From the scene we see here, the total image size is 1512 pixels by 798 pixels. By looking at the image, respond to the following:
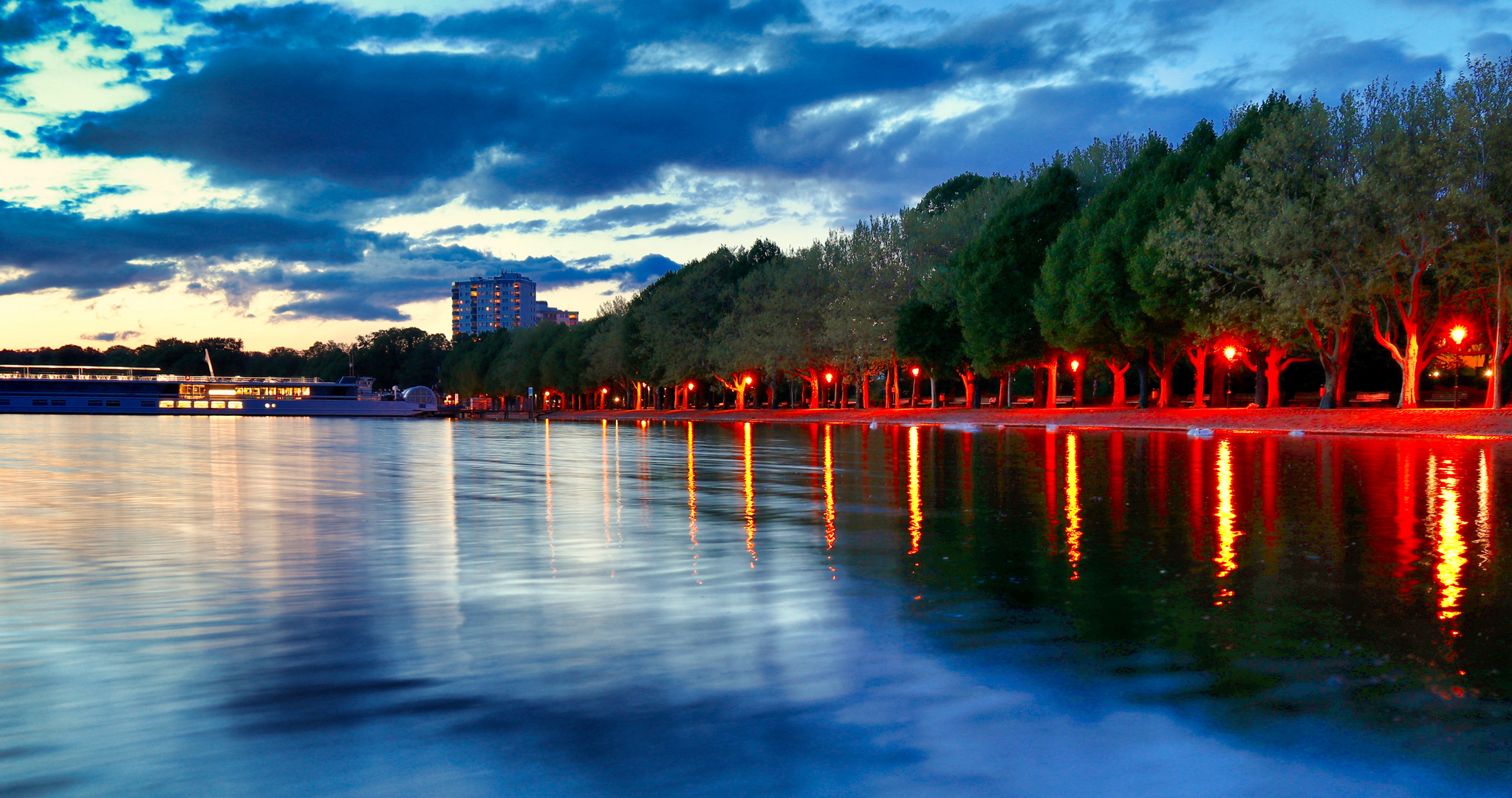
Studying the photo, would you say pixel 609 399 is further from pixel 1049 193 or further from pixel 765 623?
pixel 765 623

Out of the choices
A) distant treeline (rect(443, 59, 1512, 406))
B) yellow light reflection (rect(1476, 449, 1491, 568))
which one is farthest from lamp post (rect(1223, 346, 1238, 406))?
yellow light reflection (rect(1476, 449, 1491, 568))

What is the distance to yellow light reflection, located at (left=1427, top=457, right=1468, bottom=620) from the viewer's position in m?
7.57

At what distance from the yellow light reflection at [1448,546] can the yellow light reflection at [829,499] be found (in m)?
5.01

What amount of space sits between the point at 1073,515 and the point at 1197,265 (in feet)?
121

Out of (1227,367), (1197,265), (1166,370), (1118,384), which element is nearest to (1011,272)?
(1118,384)

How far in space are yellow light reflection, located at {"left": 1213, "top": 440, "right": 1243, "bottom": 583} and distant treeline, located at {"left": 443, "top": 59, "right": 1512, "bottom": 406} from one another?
2383 centimetres

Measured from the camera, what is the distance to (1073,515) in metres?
13.1

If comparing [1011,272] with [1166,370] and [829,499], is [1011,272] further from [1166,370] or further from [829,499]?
[829,499]

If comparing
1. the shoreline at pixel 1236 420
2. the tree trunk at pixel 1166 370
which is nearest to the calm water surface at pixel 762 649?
the shoreline at pixel 1236 420

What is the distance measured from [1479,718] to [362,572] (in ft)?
25.3

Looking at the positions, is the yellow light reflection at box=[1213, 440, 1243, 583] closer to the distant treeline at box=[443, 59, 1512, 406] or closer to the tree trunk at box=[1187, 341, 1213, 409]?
the distant treeline at box=[443, 59, 1512, 406]

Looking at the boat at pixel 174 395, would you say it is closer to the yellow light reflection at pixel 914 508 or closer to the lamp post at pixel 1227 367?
the lamp post at pixel 1227 367

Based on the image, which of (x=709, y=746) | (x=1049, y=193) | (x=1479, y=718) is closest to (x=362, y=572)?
(x=709, y=746)

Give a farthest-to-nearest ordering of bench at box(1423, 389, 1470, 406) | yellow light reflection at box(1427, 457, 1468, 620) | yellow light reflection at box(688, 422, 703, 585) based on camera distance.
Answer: bench at box(1423, 389, 1470, 406), yellow light reflection at box(688, 422, 703, 585), yellow light reflection at box(1427, 457, 1468, 620)
